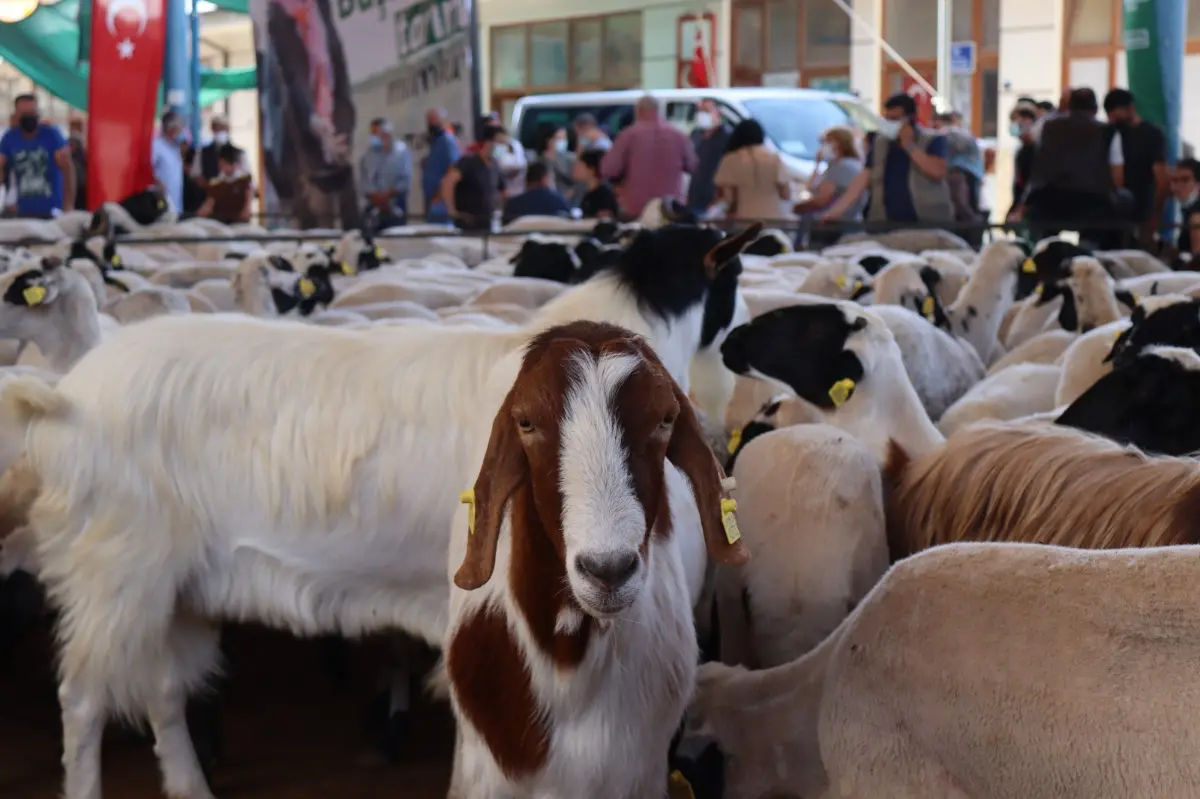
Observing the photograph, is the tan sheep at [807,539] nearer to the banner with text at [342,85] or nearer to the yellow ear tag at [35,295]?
the yellow ear tag at [35,295]

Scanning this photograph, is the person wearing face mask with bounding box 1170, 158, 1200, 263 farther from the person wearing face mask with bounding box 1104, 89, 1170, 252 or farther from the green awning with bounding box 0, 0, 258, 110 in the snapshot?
the green awning with bounding box 0, 0, 258, 110

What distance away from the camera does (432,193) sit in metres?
14.2

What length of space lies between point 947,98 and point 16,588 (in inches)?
765

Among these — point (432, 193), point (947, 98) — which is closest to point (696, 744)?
point (432, 193)

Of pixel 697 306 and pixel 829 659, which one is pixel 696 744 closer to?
pixel 829 659

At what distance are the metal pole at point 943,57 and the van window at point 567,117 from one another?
5.00 meters

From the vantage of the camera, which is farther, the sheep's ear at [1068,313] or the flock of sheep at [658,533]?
the sheep's ear at [1068,313]


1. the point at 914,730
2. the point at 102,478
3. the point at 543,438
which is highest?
the point at 543,438

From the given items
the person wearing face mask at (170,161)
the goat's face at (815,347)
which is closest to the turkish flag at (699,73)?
the person wearing face mask at (170,161)

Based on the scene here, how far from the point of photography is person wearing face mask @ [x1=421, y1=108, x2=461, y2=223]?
45.2ft

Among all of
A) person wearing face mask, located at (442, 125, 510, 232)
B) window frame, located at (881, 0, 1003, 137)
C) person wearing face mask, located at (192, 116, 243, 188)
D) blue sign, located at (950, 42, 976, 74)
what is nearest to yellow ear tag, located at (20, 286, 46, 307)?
person wearing face mask, located at (442, 125, 510, 232)

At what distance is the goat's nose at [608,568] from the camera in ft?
7.43

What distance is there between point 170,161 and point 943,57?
11.6 m

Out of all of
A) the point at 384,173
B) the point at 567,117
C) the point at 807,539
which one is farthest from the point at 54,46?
the point at 807,539
